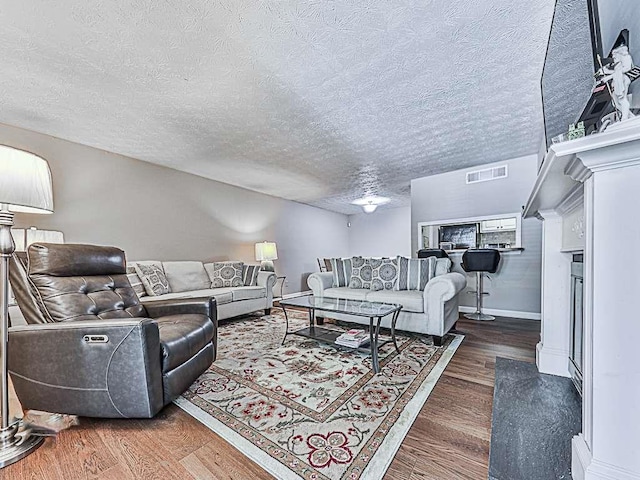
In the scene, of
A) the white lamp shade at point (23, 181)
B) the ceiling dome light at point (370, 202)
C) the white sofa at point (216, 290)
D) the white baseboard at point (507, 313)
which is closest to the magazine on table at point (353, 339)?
the white sofa at point (216, 290)

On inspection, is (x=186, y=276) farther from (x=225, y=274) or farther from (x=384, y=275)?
(x=384, y=275)

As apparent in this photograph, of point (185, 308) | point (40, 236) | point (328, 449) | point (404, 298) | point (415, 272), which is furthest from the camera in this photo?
point (415, 272)

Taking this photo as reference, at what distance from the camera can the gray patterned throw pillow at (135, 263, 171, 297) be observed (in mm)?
3441

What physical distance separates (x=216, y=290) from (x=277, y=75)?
2906 mm

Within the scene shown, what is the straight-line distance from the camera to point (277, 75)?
84.3 inches

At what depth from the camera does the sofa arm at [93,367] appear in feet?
4.79

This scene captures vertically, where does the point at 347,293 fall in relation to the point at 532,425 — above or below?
above

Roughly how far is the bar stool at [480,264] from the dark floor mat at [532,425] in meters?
1.94

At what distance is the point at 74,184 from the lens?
11.1 ft

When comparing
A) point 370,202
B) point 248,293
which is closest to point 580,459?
point 248,293

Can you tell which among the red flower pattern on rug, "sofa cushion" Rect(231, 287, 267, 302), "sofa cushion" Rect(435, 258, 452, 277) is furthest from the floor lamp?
"sofa cushion" Rect(435, 258, 452, 277)

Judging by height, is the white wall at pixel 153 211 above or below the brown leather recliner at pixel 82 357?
above

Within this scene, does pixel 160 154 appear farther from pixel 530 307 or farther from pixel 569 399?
pixel 530 307

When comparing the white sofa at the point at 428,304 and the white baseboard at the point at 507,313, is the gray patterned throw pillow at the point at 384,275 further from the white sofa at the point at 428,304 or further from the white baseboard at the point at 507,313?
the white baseboard at the point at 507,313
